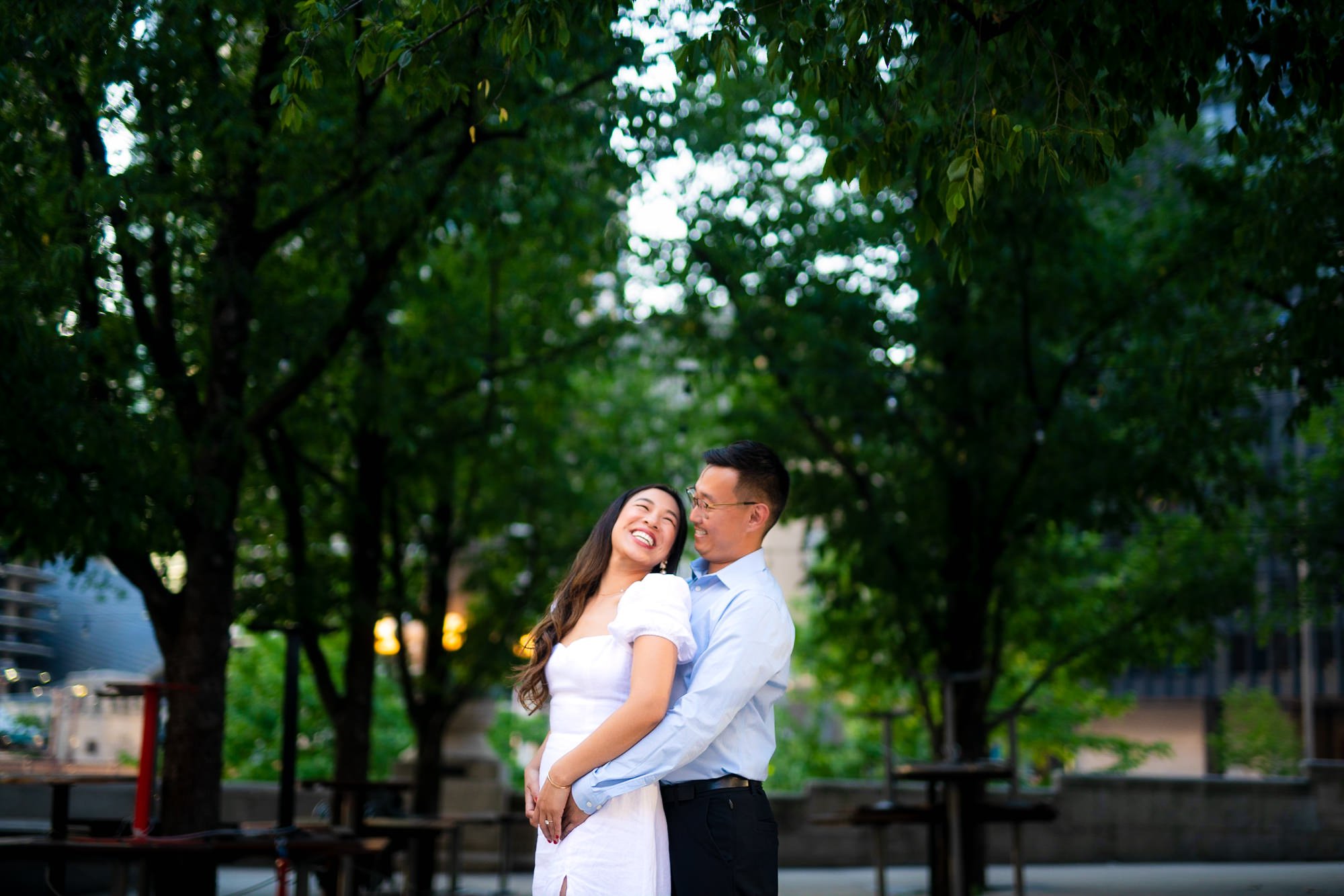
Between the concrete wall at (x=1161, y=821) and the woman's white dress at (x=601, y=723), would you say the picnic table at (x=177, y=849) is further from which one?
the concrete wall at (x=1161, y=821)

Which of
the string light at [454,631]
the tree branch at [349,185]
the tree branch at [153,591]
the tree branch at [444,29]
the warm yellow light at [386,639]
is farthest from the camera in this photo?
Answer: the warm yellow light at [386,639]

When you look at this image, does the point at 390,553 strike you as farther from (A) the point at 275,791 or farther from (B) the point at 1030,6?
(B) the point at 1030,6

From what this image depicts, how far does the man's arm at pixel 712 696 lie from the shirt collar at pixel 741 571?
0.27 ft

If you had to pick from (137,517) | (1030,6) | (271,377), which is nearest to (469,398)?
(271,377)

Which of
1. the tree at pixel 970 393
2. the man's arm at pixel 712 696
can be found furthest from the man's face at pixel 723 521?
the tree at pixel 970 393

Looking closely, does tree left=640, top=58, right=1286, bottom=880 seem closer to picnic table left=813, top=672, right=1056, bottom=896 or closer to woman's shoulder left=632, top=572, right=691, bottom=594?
picnic table left=813, top=672, right=1056, bottom=896

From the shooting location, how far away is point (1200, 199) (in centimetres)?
1156

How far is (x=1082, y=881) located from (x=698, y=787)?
11.8m

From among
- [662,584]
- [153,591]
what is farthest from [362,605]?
[662,584]

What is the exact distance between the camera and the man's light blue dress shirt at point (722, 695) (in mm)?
3363

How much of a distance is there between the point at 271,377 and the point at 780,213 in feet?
17.6

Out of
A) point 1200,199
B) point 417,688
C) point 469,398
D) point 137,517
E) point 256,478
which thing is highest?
point 1200,199

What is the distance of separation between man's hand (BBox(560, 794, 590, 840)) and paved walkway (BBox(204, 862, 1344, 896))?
9.11 metres

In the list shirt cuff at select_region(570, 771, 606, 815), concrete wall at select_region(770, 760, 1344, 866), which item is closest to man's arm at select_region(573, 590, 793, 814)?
shirt cuff at select_region(570, 771, 606, 815)
